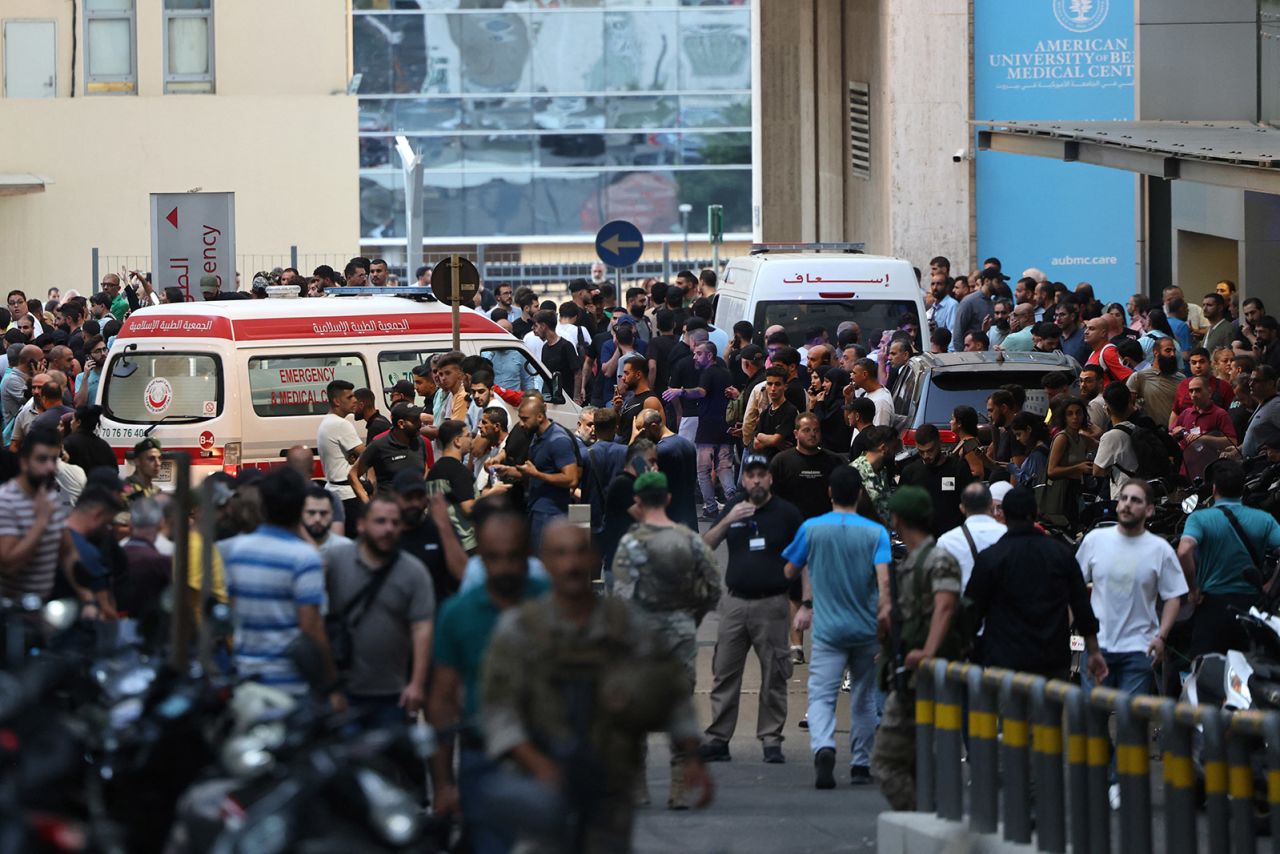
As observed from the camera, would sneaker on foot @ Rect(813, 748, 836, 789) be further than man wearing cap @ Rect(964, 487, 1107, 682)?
Yes

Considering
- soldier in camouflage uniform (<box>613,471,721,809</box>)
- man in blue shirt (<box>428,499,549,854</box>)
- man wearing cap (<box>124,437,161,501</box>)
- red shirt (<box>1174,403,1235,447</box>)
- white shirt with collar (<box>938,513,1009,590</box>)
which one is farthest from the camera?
red shirt (<box>1174,403,1235,447</box>)

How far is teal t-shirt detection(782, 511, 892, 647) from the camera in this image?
11.6 meters

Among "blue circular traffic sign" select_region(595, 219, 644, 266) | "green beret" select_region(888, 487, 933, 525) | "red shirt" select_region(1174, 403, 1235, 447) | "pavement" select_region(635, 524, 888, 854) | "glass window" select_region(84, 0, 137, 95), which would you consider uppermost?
"glass window" select_region(84, 0, 137, 95)

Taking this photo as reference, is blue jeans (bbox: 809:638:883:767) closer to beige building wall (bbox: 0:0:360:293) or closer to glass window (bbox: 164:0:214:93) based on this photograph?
beige building wall (bbox: 0:0:360:293)

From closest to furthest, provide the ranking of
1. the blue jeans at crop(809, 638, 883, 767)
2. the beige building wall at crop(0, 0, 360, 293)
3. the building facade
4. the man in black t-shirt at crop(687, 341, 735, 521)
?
1. the blue jeans at crop(809, 638, 883, 767)
2. the man in black t-shirt at crop(687, 341, 735, 521)
3. the beige building wall at crop(0, 0, 360, 293)
4. the building facade

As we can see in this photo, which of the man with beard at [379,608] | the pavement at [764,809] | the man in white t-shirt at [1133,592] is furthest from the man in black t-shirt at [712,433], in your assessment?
the man with beard at [379,608]

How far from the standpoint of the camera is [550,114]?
68375mm

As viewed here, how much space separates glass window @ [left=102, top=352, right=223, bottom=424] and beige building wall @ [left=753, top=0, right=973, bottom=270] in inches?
642

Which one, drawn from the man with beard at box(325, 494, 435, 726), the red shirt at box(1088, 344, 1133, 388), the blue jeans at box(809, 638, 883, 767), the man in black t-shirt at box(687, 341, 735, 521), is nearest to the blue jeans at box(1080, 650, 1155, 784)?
the blue jeans at box(809, 638, 883, 767)

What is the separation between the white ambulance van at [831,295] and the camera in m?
22.4

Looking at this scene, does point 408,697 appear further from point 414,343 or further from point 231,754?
point 414,343

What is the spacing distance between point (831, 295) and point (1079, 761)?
1425cm

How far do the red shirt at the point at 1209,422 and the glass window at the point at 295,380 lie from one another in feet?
20.7

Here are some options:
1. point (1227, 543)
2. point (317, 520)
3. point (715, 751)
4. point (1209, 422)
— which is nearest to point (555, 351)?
point (1209, 422)
